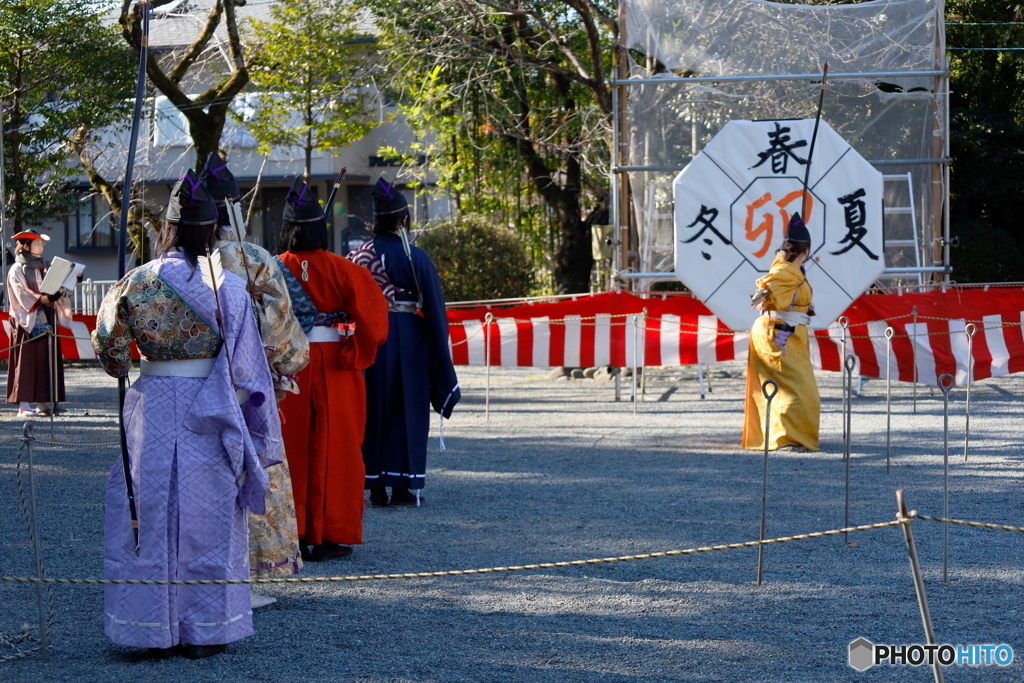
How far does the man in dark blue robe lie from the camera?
625cm

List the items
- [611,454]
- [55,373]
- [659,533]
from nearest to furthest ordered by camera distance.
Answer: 1. [659,533]
2. [611,454]
3. [55,373]

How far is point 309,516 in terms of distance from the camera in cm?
521

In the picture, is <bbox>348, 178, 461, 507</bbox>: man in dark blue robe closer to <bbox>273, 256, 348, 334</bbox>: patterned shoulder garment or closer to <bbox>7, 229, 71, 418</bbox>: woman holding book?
<bbox>273, 256, 348, 334</bbox>: patterned shoulder garment

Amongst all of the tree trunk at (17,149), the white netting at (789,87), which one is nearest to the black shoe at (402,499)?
the white netting at (789,87)

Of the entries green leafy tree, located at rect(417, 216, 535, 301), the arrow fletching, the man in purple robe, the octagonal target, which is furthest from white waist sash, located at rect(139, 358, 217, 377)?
green leafy tree, located at rect(417, 216, 535, 301)

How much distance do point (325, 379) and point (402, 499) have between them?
1457 mm

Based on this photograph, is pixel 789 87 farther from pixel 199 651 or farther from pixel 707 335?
pixel 199 651

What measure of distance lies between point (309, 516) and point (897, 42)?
9427 mm

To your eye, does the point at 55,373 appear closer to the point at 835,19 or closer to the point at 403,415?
the point at 403,415

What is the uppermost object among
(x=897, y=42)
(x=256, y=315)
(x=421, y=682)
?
(x=897, y=42)

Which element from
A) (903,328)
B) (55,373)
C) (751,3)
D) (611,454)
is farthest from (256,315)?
(751,3)

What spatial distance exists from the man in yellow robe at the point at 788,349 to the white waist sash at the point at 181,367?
5.09 m

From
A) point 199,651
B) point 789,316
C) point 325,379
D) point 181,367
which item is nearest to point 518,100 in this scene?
point 789,316

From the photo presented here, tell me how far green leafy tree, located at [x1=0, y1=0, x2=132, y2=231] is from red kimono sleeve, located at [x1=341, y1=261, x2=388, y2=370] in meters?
11.2
